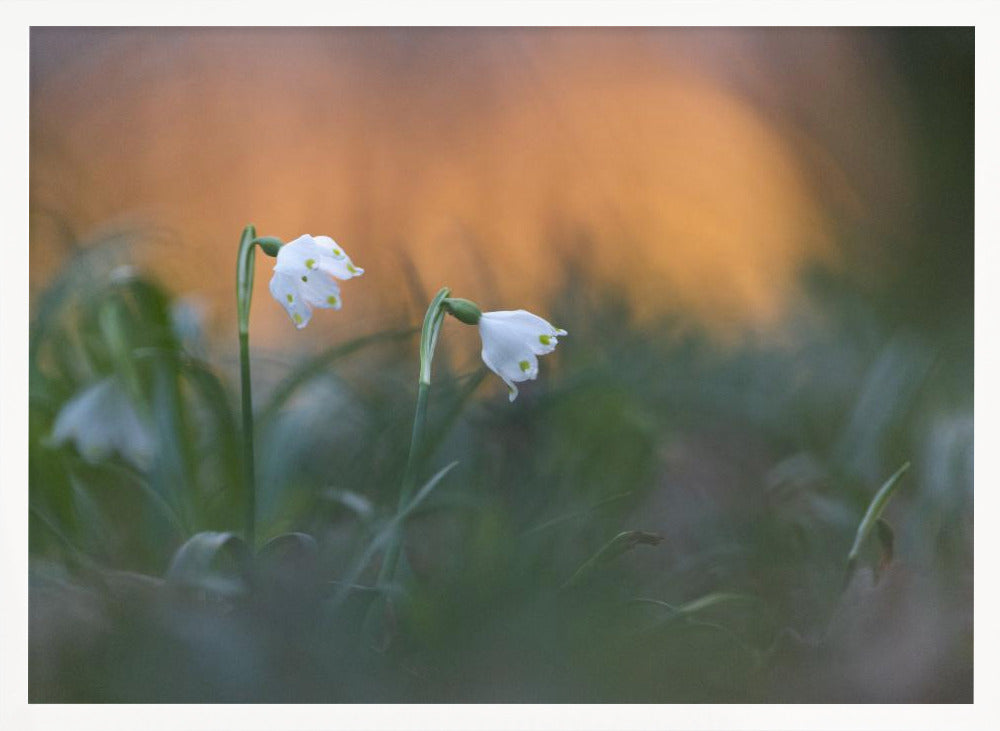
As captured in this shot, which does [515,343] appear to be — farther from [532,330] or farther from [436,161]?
[436,161]

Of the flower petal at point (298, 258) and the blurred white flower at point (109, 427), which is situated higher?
the flower petal at point (298, 258)

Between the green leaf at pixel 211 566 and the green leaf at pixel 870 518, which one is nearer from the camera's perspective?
the green leaf at pixel 211 566

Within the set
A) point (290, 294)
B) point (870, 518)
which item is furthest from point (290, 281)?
point (870, 518)

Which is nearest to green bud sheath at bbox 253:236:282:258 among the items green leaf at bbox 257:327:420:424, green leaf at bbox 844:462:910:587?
green leaf at bbox 257:327:420:424

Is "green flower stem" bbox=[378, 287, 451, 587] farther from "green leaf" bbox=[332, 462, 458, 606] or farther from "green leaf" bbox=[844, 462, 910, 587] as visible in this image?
"green leaf" bbox=[844, 462, 910, 587]
